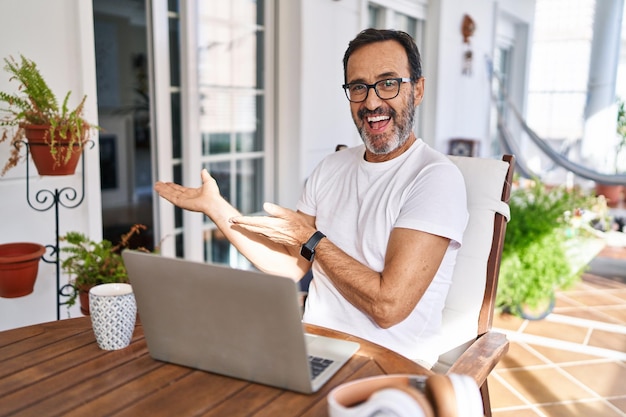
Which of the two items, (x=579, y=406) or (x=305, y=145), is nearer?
(x=579, y=406)

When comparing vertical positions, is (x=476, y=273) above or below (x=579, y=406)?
above

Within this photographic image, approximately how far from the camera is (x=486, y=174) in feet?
4.90

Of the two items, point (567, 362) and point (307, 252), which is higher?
point (307, 252)

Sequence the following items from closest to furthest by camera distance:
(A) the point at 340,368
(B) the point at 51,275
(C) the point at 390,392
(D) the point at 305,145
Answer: (C) the point at 390,392, (A) the point at 340,368, (B) the point at 51,275, (D) the point at 305,145

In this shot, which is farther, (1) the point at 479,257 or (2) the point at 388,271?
(1) the point at 479,257

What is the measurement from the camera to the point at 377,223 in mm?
1410

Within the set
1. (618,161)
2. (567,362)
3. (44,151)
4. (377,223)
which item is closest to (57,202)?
(44,151)

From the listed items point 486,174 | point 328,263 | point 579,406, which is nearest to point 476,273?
point 486,174

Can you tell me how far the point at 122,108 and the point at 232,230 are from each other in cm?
497

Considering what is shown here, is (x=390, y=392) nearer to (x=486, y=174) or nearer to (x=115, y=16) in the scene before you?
(x=486, y=174)

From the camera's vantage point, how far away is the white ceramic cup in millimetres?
1049

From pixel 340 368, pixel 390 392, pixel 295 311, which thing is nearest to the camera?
pixel 390 392

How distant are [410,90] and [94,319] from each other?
91 centimetres

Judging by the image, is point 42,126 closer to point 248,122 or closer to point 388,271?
point 388,271
